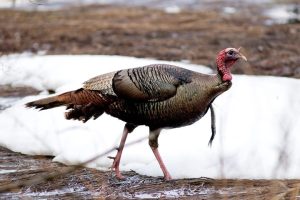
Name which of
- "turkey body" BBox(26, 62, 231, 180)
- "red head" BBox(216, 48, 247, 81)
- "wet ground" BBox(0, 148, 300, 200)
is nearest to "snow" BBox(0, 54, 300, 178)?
"wet ground" BBox(0, 148, 300, 200)

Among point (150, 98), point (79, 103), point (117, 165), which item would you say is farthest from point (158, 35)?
point (150, 98)

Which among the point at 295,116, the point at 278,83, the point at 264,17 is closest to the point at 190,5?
the point at 264,17

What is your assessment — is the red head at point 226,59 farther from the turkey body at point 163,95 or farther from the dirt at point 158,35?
the dirt at point 158,35

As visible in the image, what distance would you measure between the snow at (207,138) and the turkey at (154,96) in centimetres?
28

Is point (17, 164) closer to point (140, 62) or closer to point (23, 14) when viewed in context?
point (140, 62)

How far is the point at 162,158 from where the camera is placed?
6.29 metres

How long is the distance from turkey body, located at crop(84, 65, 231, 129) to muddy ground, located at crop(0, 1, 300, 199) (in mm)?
479

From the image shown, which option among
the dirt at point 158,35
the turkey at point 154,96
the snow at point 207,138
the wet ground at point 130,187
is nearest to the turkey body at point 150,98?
the turkey at point 154,96

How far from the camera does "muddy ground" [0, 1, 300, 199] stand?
5.46 meters

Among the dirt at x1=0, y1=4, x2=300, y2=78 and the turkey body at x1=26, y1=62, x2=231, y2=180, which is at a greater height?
the dirt at x1=0, y1=4, x2=300, y2=78

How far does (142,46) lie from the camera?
12094 millimetres

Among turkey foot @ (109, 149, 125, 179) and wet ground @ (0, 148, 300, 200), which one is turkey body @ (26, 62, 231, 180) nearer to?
turkey foot @ (109, 149, 125, 179)

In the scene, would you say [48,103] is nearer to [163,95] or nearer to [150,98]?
[150,98]

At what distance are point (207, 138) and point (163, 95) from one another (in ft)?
3.42
